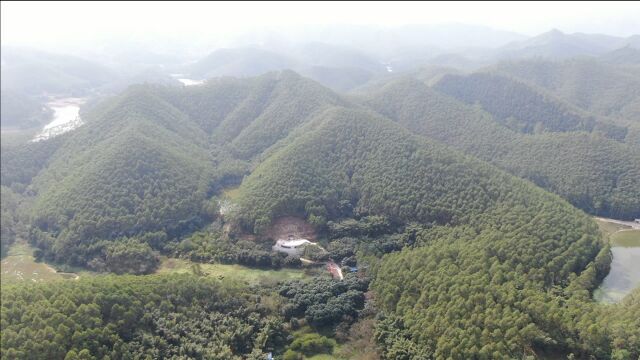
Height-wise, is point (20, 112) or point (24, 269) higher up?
point (24, 269)

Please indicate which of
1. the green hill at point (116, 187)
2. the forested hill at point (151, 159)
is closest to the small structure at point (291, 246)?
the forested hill at point (151, 159)

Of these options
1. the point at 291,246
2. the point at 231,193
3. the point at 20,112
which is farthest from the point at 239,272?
the point at 20,112

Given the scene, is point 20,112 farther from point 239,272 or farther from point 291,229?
point 239,272

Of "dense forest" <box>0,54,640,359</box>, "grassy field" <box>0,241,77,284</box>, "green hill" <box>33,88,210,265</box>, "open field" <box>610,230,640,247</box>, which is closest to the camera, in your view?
"dense forest" <box>0,54,640,359</box>

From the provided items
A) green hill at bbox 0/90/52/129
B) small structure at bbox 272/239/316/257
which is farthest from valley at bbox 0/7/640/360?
green hill at bbox 0/90/52/129

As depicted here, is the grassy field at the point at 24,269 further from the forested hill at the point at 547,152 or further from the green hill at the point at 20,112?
the green hill at the point at 20,112

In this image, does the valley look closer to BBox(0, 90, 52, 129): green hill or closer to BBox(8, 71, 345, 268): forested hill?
BBox(8, 71, 345, 268): forested hill

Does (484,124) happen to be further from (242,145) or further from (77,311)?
(77,311)
